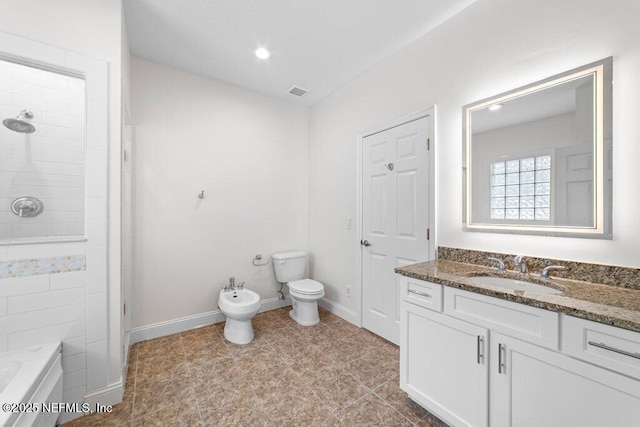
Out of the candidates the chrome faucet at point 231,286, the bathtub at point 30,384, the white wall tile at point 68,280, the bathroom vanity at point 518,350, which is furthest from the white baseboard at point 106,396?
the bathroom vanity at point 518,350

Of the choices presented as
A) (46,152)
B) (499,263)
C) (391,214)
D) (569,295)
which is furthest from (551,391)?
(46,152)

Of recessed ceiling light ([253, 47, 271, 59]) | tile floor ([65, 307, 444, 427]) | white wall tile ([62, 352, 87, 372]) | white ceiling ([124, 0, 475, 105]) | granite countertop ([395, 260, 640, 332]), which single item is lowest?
tile floor ([65, 307, 444, 427])

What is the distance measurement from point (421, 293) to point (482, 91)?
1401mm

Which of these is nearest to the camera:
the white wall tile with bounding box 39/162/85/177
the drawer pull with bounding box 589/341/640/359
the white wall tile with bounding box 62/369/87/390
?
the drawer pull with bounding box 589/341/640/359

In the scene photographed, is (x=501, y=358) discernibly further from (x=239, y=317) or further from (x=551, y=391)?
(x=239, y=317)

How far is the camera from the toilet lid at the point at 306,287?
2.67 meters

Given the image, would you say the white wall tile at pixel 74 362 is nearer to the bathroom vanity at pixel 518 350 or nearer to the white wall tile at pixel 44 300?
the white wall tile at pixel 44 300

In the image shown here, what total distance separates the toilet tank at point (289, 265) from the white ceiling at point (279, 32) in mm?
1978

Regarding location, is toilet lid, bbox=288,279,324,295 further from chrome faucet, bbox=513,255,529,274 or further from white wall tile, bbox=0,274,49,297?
white wall tile, bbox=0,274,49,297

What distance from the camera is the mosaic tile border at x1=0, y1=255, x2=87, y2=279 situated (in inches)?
55.3

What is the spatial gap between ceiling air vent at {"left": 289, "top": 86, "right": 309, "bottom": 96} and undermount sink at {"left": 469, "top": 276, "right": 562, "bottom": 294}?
2.56 metres

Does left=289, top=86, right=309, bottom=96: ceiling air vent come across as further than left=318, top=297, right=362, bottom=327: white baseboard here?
Yes

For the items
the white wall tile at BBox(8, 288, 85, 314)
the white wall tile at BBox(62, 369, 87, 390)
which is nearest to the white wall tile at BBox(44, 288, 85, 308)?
the white wall tile at BBox(8, 288, 85, 314)

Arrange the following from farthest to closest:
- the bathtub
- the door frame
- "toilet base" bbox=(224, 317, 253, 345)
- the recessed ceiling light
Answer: "toilet base" bbox=(224, 317, 253, 345) < the recessed ceiling light < the door frame < the bathtub
